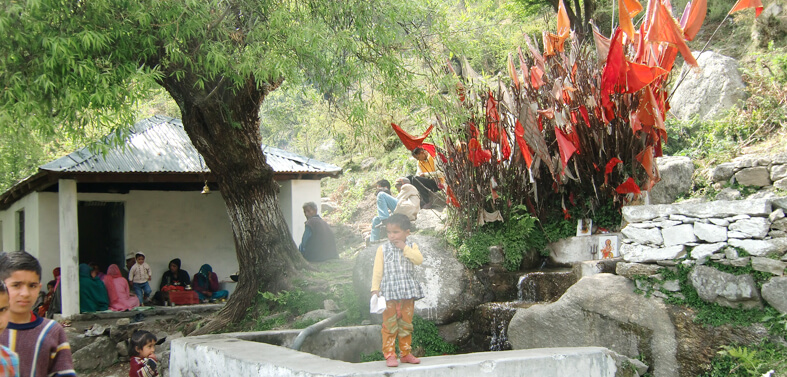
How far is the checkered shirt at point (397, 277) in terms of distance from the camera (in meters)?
4.69

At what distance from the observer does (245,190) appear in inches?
324

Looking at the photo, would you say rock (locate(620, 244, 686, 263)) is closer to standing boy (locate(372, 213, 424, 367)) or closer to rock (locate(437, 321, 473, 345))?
rock (locate(437, 321, 473, 345))

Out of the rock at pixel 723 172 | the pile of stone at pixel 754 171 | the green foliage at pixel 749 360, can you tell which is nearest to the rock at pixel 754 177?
the pile of stone at pixel 754 171

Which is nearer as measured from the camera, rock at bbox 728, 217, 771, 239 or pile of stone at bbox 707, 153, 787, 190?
rock at bbox 728, 217, 771, 239

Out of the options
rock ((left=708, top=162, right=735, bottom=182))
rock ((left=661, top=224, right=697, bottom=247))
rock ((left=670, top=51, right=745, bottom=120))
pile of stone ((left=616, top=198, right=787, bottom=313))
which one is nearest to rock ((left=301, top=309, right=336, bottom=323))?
pile of stone ((left=616, top=198, right=787, bottom=313))

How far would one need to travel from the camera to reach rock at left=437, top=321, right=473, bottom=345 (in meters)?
7.31

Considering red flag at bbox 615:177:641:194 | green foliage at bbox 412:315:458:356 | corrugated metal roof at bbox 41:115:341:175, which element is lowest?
green foliage at bbox 412:315:458:356

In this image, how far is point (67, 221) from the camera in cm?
1039

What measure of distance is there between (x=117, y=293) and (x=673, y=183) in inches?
385

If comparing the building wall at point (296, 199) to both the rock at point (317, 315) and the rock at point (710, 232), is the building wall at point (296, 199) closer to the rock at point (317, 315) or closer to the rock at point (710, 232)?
the rock at point (317, 315)

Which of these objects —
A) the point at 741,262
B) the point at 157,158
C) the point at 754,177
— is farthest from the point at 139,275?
the point at 754,177

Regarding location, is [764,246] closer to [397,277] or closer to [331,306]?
[397,277]

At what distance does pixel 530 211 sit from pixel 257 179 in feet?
13.1

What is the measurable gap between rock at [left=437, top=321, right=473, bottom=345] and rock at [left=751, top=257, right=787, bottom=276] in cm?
321
